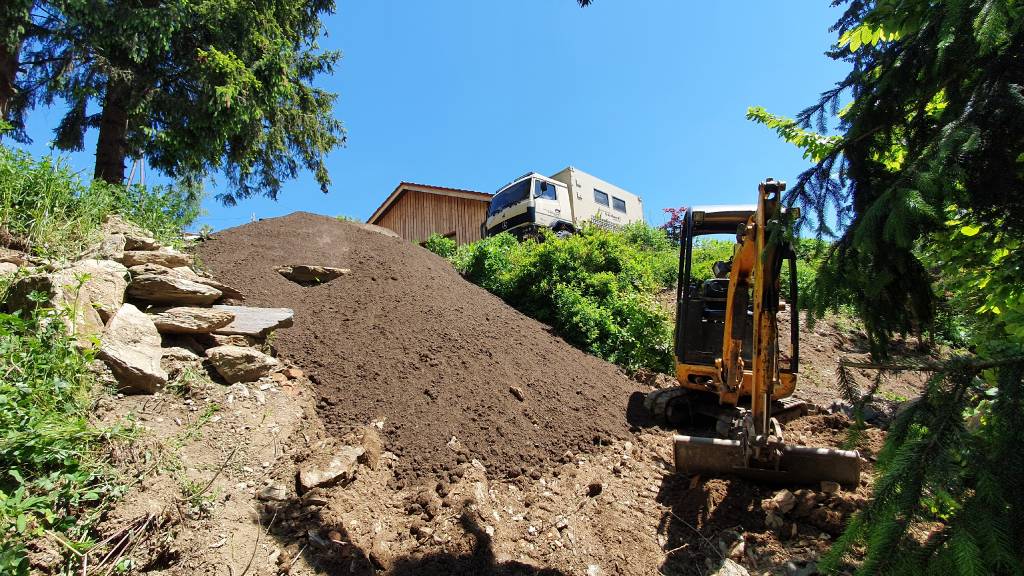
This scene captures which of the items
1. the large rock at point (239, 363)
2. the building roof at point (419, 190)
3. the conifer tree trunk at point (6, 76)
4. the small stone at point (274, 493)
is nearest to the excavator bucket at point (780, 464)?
the small stone at point (274, 493)

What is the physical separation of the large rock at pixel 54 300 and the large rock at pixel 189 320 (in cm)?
67

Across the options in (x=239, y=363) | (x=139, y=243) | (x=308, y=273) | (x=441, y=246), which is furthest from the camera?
(x=441, y=246)

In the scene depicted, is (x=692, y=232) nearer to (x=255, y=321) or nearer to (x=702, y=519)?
(x=702, y=519)

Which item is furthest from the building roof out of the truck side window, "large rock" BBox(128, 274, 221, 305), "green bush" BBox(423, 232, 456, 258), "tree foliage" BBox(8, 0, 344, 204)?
"large rock" BBox(128, 274, 221, 305)

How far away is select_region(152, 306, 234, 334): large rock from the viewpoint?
430 cm

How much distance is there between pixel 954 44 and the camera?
214 centimetres

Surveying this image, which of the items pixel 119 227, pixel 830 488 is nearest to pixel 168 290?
pixel 119 227

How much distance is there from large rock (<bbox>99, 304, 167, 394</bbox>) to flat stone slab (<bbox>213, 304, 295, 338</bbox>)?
72cm

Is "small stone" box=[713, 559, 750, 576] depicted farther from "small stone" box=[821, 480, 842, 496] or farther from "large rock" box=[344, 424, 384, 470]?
"large rock" box=[344, 424, 384, 470]

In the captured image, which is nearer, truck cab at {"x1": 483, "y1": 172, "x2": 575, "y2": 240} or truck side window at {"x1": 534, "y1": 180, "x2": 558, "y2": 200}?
truck cab at {"x1": 483, "y1": 172, "x2": 575, "y2": 240}

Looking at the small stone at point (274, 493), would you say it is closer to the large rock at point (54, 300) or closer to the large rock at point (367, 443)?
the large rock at point (367, 443)

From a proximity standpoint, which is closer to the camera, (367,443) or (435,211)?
(367,443)

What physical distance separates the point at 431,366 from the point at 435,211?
1519cm

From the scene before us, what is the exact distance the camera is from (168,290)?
455cm
